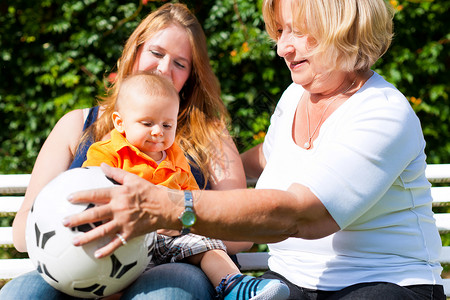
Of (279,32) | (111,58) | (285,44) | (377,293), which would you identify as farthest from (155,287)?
(111,58)

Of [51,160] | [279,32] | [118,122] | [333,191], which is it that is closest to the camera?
[333,191]

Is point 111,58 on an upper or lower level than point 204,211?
lower

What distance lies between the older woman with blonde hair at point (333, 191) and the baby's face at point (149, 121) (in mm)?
475

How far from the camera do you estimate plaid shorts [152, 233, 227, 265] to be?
7.90 ft

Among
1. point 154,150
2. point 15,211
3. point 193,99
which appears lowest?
point 15,211

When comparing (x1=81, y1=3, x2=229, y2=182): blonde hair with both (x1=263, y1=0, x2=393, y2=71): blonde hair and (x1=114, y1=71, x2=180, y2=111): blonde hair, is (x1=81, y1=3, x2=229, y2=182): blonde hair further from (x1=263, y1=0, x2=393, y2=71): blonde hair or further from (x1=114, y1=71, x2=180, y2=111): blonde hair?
(x1=263, y1=0, x2=393, y2=71): blonde hair

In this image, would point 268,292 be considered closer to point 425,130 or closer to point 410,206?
point 410,206

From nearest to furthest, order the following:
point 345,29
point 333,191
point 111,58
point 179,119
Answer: point 333,191
point 345,29
point 179,119
point 111,58

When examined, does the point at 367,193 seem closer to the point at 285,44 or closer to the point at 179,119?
the point at 285,44

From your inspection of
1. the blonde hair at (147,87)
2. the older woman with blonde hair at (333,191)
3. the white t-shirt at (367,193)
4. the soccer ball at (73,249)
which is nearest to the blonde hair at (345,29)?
the older woman with blonde hair at (333,191)

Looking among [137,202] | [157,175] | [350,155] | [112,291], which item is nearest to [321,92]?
[350,155]

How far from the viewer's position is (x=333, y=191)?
1938 millimetres

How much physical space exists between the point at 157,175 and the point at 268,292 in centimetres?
72

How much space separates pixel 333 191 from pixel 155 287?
75 centimetres
